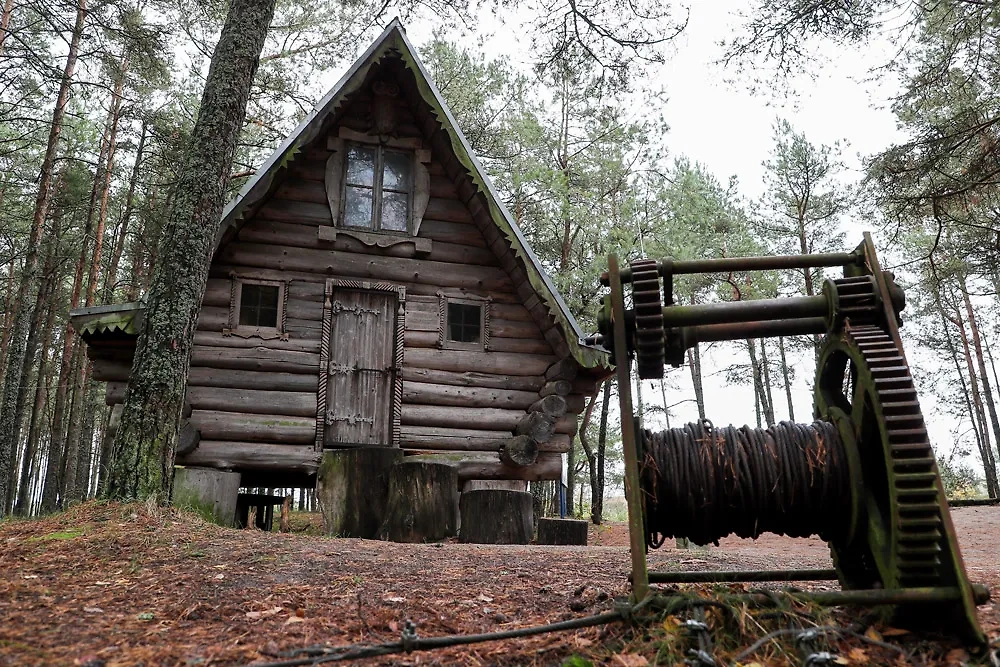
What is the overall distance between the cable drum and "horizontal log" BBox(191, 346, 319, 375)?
27.4ft

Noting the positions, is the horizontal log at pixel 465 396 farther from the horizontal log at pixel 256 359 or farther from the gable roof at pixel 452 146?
the horizontal log at pixel 256 359

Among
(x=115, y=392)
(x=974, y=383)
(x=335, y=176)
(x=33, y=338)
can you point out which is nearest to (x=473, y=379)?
(x=335, y=176)

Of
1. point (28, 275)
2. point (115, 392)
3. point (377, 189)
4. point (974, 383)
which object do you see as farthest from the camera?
point (974, 383)

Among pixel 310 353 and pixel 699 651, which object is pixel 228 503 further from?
pixel 699 651

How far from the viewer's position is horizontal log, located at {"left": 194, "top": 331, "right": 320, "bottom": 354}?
10.8 meters

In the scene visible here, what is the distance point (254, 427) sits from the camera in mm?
10680

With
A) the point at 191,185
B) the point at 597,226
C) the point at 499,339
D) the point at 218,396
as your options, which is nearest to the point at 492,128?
the point at 597,226

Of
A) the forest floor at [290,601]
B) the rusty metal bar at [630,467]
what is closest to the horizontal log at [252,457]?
the forest floor at [290,601]

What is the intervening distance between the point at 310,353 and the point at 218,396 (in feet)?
4.80

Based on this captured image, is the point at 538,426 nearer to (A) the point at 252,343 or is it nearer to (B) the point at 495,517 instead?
(B) the point at 495,517

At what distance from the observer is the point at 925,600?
9.43 ft

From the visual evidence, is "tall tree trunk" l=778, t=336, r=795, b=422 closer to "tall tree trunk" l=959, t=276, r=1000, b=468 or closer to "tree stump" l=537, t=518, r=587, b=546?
"tall tree trunk" l=959, t=276, r=1000, b=468

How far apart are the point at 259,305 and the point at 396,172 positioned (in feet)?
10.3

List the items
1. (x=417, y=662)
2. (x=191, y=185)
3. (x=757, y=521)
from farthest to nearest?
1. (x=191, y=185)
2. (x=757, y=521)
3. (x=417, y=662)
